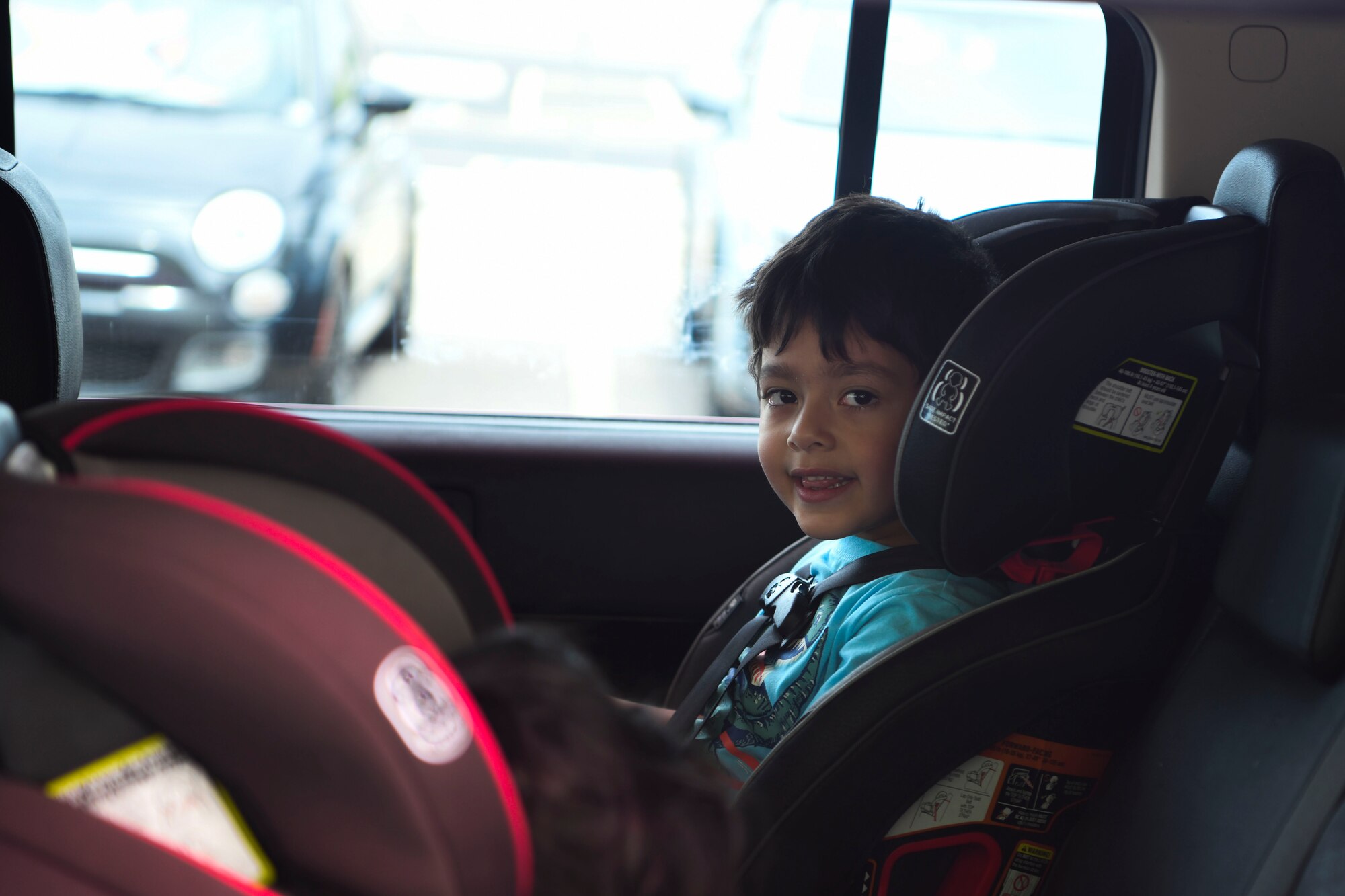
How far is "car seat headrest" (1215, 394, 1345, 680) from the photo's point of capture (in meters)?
0.81

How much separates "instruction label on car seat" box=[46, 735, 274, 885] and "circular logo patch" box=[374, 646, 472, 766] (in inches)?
3.1

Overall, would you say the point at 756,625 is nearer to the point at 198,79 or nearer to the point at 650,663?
the point at 650,663

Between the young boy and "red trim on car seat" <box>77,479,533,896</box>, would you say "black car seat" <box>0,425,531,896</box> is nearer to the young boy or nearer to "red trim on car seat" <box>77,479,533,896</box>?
"red trim on car seat" <box>77,479,533,896</box>

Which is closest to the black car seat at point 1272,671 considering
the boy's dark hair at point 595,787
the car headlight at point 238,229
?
the boy's dark hair at point 595,787

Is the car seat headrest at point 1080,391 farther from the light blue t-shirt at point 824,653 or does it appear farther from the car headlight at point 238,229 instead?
the car headlight at point 238,229

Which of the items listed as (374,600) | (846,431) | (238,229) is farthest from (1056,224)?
(238,229)

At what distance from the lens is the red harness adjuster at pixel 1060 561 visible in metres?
1.03

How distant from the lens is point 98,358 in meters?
1.79

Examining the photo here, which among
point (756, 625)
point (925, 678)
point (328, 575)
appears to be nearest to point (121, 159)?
point (756, 625)

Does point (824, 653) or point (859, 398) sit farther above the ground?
point (859, 398)

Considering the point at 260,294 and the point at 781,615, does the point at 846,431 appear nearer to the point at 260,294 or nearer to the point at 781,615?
the point at 781,615

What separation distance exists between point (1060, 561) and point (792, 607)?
0.28m

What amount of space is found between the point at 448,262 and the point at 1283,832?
176cm

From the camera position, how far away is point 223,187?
2.30 m
